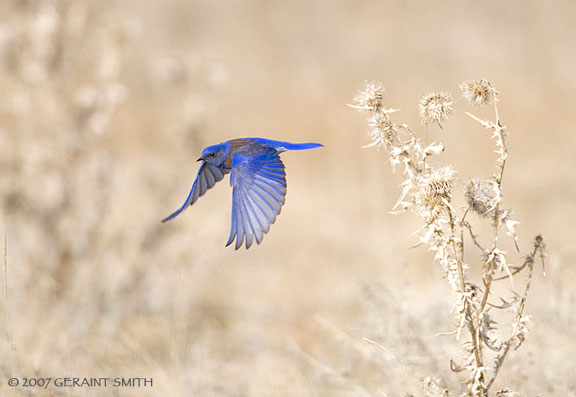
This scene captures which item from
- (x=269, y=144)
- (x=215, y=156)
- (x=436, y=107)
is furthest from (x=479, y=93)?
(x=215, y=156)

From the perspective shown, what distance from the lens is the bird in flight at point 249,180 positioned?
5.89 ft

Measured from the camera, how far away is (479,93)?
5.63 feet

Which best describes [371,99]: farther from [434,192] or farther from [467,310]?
[467,310]

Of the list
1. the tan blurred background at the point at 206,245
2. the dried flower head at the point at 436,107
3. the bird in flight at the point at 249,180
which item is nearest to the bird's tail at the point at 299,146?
the bird in flight at the point at 249,180

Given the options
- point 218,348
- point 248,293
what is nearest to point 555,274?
point 218,348

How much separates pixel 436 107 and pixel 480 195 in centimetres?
22

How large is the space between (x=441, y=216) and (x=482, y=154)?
763 cm

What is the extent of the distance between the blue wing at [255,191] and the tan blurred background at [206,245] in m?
0.48

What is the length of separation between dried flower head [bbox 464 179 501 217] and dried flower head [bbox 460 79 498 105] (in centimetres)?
18

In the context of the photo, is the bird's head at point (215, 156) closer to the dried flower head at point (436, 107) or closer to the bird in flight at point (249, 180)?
the bird in flight at point (249, 180)

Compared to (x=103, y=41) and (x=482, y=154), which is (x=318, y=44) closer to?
(x=482, y=154)

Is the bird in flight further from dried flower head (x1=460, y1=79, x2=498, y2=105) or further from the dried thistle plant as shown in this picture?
dried flower head (x1=460, y1=79, x2=498, y2=105)

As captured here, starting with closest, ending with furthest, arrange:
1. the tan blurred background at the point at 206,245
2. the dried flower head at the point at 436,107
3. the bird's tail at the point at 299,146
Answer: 1. the dried flower head at the point at 436,107
2. the bird's tail at the point at 299,146
3. the tan blurred background at the point at 206,245

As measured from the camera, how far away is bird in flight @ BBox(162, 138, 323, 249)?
5.89 feet
